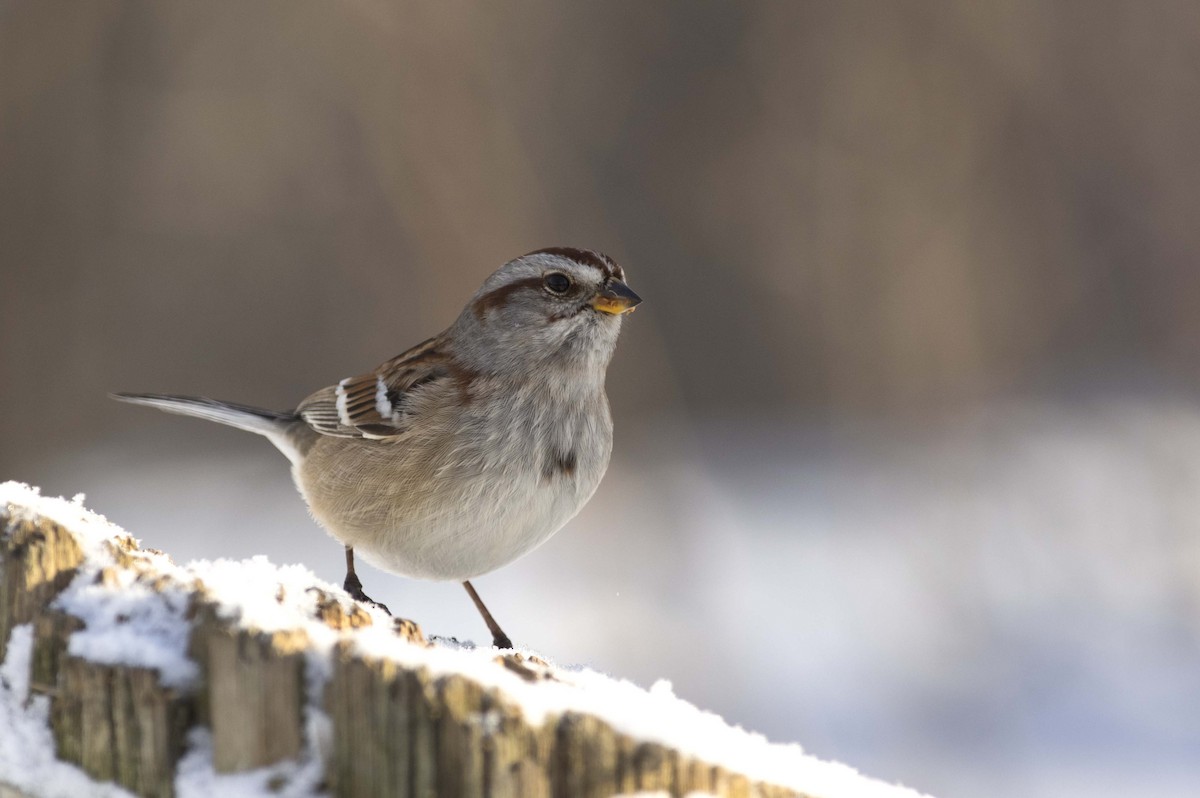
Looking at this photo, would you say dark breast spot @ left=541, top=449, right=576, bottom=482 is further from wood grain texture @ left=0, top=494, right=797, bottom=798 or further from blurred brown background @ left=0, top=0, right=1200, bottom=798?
blurred brown background @ left=0, top=0, right=1200, bottom=798

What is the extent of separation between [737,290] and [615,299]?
6306 mm

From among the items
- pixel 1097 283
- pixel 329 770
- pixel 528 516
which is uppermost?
pixel 1097 283

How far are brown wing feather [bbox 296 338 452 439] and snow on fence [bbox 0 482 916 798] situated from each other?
6.78 ft

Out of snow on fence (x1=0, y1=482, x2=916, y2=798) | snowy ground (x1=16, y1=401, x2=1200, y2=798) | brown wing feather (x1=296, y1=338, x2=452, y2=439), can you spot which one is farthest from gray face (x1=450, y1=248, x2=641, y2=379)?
snowy ground (x1=16, y1=401, x2=1200, y2=798)

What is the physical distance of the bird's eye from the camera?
386 centimetres

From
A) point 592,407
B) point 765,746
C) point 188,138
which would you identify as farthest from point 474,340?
point 188,138

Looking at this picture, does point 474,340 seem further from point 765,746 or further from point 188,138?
point 188,138

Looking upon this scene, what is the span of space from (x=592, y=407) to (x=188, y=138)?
581cm

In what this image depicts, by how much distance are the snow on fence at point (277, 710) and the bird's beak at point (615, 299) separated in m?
1.98

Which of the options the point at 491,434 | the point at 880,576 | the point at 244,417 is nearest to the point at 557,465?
the point at 491,434

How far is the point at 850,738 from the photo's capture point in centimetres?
654

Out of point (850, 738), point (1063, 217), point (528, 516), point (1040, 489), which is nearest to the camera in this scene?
point (528, 516)

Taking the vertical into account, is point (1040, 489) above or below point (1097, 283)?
below

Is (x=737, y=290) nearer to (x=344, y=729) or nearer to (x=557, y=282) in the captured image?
(x=557, y=282)
